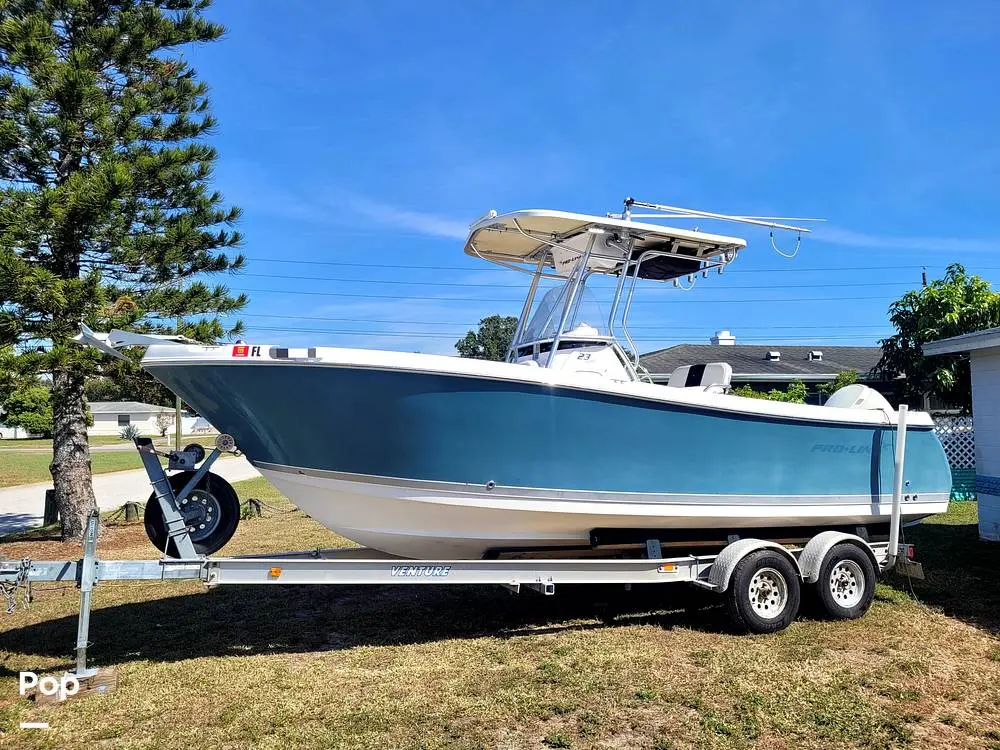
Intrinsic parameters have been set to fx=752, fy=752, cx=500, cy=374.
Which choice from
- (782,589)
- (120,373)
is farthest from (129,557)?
(782,589)

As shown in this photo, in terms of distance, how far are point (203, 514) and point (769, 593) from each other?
13.8ft

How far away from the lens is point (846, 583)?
612 cm

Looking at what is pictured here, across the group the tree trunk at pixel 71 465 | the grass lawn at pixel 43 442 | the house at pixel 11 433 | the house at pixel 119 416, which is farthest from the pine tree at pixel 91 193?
the house at pixel 119 416

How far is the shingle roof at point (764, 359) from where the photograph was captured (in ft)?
71.7

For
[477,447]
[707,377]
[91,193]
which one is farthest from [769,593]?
[91,193]

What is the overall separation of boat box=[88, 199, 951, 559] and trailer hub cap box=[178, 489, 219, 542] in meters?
0.41

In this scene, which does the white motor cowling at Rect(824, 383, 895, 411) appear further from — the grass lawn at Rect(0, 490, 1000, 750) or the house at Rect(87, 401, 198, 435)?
the house at Rect(87, 401, 198, 435)

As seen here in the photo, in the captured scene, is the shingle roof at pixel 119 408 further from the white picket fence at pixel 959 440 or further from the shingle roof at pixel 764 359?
the white picket fence at pixel 959 440

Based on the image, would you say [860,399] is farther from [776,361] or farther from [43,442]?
[43,442]

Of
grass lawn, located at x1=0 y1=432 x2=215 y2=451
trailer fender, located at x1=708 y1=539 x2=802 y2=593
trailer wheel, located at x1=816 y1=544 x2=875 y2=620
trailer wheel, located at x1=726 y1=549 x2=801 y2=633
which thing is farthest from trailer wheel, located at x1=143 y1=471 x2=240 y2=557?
grass lawn, located at x1=0 y1=432 x2=215 y2=451

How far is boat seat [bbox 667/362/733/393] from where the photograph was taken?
648 centimetres

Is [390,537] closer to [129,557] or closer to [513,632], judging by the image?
[513,632]

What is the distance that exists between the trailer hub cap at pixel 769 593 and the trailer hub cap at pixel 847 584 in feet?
1.85

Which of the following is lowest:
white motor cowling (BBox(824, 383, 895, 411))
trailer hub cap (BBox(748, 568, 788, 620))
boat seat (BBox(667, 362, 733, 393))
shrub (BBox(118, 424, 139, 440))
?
trailer hub cap (BBox(748, 568, 788, 620))
